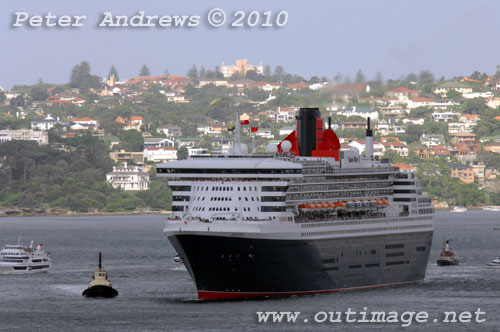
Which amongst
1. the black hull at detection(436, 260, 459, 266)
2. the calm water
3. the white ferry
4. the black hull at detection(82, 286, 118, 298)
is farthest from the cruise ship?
the white ferry

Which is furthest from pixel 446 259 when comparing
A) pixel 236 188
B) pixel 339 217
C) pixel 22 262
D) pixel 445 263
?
pixel 236 188

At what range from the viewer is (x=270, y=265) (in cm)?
8812

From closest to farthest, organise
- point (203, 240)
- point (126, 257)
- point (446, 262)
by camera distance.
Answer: point (203, 240)
point (446, 262)
point (126, 257)

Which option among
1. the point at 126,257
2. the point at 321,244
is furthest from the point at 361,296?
the point at 126,257

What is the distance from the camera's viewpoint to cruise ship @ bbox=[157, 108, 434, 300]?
8769 centimetres

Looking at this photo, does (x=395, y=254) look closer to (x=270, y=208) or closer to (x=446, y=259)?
(x=270, y=208)

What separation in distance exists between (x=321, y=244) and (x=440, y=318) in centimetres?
1055

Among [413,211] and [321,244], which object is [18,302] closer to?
[321,244]

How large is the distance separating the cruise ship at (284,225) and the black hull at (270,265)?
0.06m

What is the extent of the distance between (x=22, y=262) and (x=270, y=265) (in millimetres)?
31503

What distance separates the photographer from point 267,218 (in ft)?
291

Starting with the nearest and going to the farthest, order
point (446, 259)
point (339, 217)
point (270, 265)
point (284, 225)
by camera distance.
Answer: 1. point (270, 265)
2. point (284, 225)
3. point (339, 217)
4. point (446, 259)

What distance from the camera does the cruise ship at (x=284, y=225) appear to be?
87688 millimetres

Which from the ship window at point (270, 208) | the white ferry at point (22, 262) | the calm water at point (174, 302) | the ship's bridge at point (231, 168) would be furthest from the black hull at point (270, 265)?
the white ferry at point (22, 262)
